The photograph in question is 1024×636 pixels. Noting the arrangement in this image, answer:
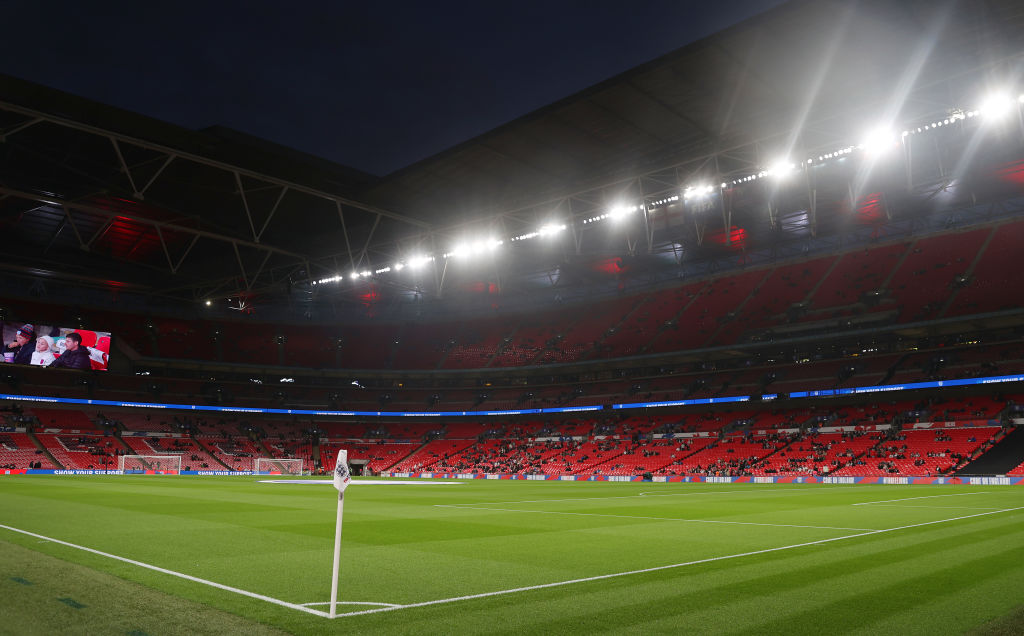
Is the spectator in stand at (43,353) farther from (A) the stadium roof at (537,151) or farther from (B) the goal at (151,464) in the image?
(A) the stadium roof at (537,151)

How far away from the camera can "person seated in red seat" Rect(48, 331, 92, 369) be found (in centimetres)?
5006

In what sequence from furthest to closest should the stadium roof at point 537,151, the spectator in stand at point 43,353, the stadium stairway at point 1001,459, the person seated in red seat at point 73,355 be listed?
1. the person seated in red seat at point 73,355
2. the spectator in stand at point 43,353
3. the stadium stairway at point 1001,459
4. the stadium roof at point 537,151

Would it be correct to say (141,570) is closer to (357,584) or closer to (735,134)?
(357,584)

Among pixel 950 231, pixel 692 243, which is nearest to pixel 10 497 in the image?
pixel 692 243

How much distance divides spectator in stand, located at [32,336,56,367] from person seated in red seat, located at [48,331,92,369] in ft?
1.55

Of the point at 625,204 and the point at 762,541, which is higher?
the point at 625,204

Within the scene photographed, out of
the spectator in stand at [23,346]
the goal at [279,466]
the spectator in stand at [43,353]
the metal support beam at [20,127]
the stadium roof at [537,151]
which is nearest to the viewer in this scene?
the stadium roof at [537,151]

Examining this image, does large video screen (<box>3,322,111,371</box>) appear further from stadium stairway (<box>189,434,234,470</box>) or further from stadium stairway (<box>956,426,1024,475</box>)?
stadium stairway (<box>956,426,1024,475</box>)

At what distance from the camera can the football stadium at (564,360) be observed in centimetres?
734

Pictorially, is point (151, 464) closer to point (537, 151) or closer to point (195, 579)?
point (537, 151)

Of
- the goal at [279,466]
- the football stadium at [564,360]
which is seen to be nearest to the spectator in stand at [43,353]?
the football stadium at [564,360]

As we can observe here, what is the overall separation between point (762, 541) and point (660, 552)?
2233 mm

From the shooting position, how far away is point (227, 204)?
2833cm

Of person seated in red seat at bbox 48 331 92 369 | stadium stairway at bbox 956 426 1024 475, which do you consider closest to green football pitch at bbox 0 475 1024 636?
stadium stairway at bbox 956 426 1024 475
